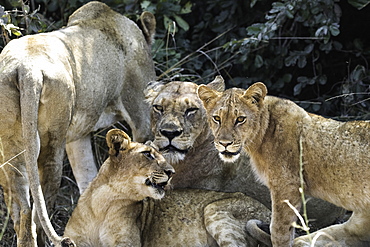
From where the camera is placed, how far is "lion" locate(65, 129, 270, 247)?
15.8ft

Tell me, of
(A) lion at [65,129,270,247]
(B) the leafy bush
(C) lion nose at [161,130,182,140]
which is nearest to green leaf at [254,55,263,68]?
(B) the leafy bush

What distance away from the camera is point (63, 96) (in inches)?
194

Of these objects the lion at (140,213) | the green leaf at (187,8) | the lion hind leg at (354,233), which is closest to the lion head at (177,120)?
Answer: the lion at (140,213)

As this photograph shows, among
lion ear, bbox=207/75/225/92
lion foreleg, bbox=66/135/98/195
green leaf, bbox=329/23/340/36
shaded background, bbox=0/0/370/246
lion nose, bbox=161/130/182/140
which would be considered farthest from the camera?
shaded background, bbox=0/0/370/246

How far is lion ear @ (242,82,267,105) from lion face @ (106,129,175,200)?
66 cm

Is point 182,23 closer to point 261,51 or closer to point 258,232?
point 261,51

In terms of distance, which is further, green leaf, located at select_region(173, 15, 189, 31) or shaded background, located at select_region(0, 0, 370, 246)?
green leaf, located at select_region(173, 15, 189, 31)

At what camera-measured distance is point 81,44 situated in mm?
5570

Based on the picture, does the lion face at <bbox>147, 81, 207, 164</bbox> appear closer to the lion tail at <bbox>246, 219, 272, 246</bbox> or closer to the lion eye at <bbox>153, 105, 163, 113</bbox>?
the lion eye at <bbox>153, 105, 163, 113</bbox>

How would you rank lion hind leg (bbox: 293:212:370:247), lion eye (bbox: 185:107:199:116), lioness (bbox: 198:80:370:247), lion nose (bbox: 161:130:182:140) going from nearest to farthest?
lioness (bbox: 198:80:370:247), lion hind leg (bbox: 293:212:370:247), lion nose (bbox: 161:130:182:140), lion eye (bbox: 185:107:199:116)

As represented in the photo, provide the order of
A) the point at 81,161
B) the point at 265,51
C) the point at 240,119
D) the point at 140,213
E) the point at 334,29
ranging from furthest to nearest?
the point at 265,51, the point at 81,161, the point at 334,29, the point at 140,213, the point at 240,119

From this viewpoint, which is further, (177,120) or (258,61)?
(258,61)

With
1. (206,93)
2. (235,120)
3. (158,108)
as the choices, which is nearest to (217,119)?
(235,120)

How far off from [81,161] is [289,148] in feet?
8.03
